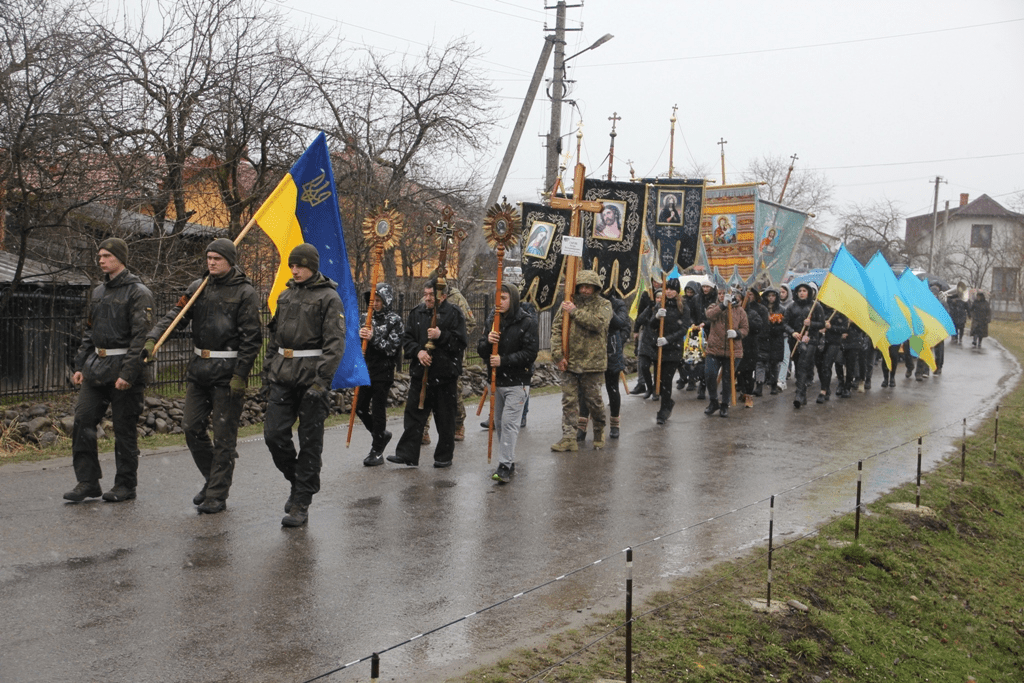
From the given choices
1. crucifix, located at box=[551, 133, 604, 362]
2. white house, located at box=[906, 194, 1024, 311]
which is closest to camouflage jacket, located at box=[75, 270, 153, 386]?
crucifix, located at box=[551, 133, 604, 362]

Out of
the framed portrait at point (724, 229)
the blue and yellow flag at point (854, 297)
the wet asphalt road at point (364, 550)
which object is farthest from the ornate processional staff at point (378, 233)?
the framed portrait at point (724, 229)

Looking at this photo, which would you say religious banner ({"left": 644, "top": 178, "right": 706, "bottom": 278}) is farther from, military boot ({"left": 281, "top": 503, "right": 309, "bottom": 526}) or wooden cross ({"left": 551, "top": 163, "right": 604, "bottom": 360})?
military boot ({"left": 281, "top": 503, "right": 309, "bottom": 526})

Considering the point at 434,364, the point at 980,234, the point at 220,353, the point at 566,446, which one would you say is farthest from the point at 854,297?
the point at 980,234

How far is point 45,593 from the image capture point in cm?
534

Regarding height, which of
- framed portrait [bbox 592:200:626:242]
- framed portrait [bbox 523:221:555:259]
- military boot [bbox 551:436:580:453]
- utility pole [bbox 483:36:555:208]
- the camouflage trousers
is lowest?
military boot [bbox 551:436:580:453]

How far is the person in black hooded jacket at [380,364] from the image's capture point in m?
9.52

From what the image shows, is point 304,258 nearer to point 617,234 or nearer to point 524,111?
point 617,234

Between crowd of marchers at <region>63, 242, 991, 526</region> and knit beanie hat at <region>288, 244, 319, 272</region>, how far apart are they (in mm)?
10

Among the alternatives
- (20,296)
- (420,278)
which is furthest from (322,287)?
(420,278)

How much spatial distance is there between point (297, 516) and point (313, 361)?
1.14 m

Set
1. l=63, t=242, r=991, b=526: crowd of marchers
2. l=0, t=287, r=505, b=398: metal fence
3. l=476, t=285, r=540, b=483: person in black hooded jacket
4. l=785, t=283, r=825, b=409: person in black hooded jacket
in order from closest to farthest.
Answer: l=63, t=242, r=991, b=526: crowd of marchers
l=476, t=285, r=540, b=483: person in black hooded jacket
l=0, t=287, r=505, b=398: metal fence
l=785, t=283, r=825, b=409: person in black hooded jacket

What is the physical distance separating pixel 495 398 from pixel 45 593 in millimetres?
4701

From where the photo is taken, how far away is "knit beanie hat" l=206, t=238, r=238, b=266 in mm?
7055

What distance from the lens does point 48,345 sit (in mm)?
12516
